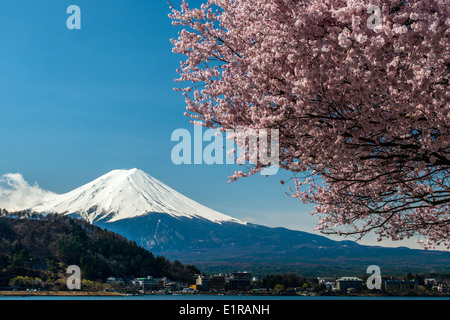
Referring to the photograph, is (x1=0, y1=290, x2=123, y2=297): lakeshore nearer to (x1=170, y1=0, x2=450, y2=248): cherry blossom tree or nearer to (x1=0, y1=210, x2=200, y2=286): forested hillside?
(x1=0, y1=210, x2=200, y2=286): forested hillside

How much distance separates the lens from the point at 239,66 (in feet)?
28.1

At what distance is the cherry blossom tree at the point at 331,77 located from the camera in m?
6.28

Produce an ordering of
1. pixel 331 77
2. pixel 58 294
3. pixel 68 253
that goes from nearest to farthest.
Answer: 1. pixel 331 77
2. pixel 58 294
3. pixel 68 253

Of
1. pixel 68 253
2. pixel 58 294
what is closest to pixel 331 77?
pixel 58 294

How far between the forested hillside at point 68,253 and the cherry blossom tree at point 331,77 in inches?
5410

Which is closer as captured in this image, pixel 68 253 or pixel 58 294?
pixel 58 294

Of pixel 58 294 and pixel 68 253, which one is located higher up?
pixel 68 253

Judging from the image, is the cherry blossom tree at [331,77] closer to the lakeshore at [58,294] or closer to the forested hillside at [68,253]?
the lakeshore at [58,294]

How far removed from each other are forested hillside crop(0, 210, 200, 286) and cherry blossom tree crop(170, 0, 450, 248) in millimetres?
137420

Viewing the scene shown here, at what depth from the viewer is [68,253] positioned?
153 m

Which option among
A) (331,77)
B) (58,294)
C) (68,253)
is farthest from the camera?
(68,253)

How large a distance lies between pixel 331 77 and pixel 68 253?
157m

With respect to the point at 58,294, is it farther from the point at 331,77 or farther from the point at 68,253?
the point at 331,77

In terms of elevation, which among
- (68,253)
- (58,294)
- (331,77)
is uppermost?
(331,77)
